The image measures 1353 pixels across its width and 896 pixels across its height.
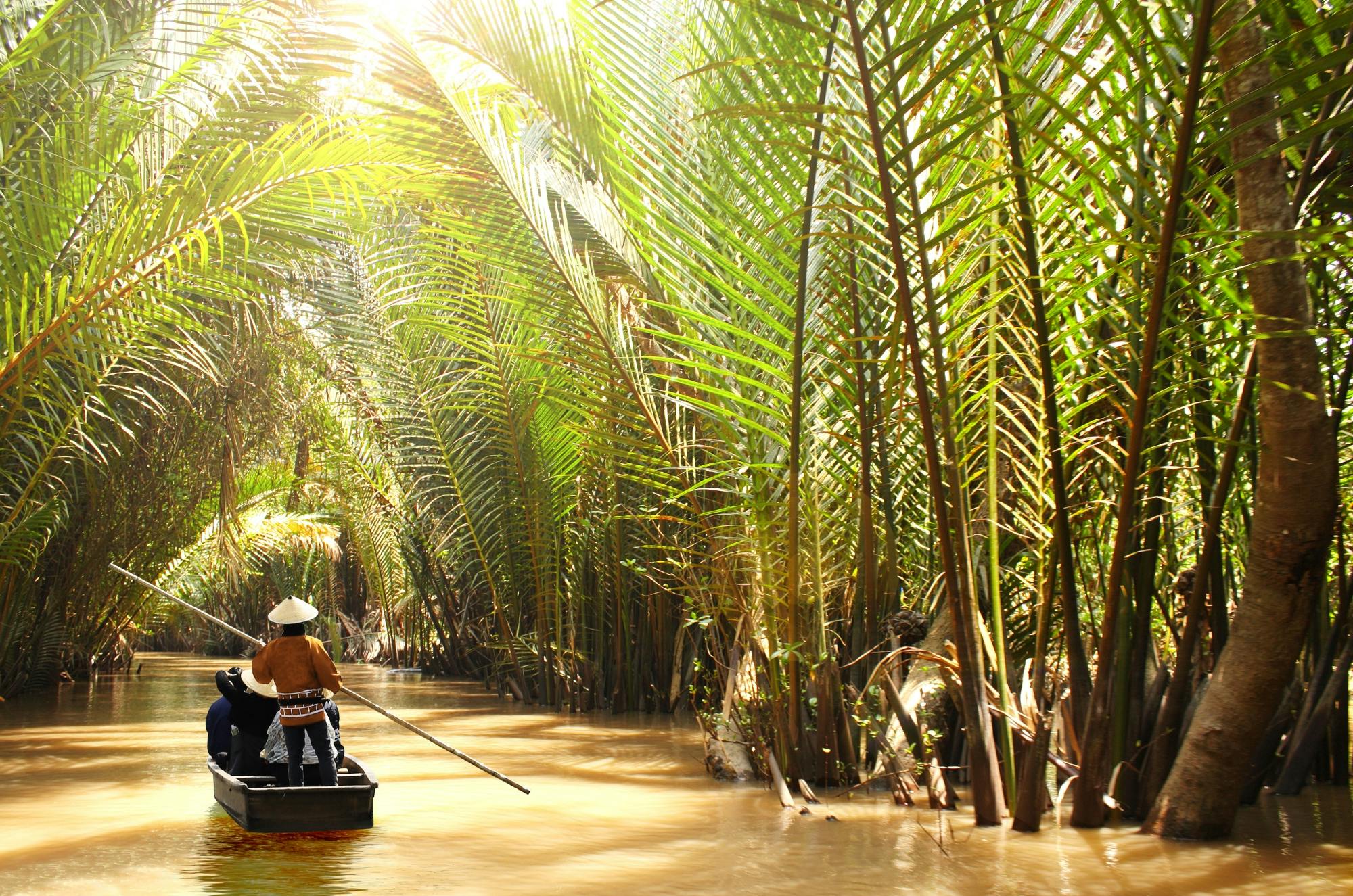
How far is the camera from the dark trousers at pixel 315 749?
5.71 m

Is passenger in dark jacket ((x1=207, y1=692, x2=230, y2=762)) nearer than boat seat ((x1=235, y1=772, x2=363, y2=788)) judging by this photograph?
No

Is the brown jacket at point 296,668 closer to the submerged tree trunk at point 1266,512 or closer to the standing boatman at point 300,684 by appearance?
the standing boatman at point 300,684

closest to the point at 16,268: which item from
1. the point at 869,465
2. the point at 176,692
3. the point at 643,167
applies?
the point at 643,167

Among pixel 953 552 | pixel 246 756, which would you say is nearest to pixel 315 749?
pixel 246 756

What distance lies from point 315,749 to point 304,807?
1.67 ft

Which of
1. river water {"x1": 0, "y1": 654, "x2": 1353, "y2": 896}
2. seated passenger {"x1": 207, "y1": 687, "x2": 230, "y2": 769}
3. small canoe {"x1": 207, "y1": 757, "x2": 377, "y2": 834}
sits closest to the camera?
river water {"x1": 0, "y1": 654, "x2": 1353, "y2": 896}

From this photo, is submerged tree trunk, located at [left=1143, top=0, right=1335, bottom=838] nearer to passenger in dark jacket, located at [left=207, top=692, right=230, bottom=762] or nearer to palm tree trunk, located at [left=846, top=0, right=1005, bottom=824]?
palm tree trunk, located at [left=846, top=0, right=1005, bottom=824]

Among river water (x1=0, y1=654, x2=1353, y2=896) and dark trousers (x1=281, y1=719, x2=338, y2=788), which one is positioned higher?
dark trousers (x1=281, y1=719, x2=338, y2=788)

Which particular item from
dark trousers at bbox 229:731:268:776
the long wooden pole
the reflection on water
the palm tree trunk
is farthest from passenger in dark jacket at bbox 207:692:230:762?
the palm tree trunk

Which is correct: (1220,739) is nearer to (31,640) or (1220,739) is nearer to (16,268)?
(16,268)

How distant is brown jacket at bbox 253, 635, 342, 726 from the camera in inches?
229

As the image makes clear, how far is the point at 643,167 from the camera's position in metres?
5.70

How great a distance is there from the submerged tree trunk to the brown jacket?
3805 mm

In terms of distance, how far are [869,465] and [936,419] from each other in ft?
1.25
